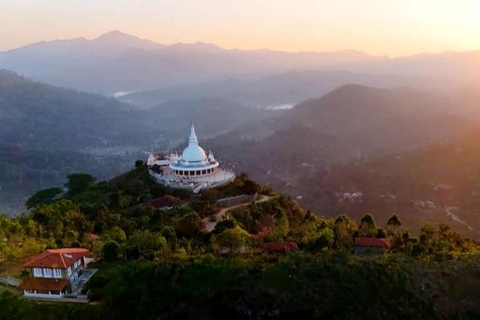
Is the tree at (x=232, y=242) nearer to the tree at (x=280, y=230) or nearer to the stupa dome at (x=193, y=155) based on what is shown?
the tree at (x=280, y=230)

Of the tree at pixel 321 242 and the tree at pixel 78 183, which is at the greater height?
the tree at pixel 321 242

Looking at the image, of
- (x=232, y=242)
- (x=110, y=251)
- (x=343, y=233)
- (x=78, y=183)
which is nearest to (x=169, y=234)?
(x=110, y=251)

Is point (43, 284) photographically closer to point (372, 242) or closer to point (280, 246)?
point (280, 246)

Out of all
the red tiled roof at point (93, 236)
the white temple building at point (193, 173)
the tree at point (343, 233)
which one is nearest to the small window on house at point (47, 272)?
the red tiled roof at point (93, 236)

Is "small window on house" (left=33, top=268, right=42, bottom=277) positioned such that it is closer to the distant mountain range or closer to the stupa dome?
the stupa dome

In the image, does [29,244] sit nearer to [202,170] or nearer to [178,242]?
[178,242]
